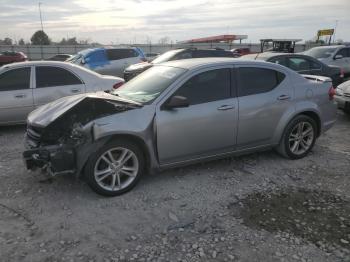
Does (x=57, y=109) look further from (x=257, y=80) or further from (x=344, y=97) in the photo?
(x=344, y=97)

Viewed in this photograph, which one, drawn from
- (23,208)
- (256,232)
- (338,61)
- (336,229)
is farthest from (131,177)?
(338,61)

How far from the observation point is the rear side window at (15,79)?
7.31m

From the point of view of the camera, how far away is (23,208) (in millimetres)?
4215

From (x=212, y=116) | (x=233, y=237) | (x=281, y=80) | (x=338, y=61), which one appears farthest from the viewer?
(x=338, y=61)

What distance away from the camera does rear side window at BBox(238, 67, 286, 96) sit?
523cm

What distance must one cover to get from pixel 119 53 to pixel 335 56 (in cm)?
878

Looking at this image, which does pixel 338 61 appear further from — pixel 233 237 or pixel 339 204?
pixel 233 237

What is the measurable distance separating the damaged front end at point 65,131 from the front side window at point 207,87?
711mm

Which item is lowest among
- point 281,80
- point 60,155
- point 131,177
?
point 131,177

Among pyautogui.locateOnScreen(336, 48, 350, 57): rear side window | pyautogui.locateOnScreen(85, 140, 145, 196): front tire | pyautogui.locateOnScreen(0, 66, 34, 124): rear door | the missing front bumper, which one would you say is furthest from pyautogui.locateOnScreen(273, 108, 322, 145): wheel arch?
pyautogui.locateOnScreen(336, 48, 350, 57): rear side window

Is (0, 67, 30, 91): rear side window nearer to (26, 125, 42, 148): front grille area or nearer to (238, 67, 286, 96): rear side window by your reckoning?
(26, 125, 42, 148): front grille area

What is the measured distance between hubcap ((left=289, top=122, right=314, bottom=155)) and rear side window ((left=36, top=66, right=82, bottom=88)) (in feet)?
14.9

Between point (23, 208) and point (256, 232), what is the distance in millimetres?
2621

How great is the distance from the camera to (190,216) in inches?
160
